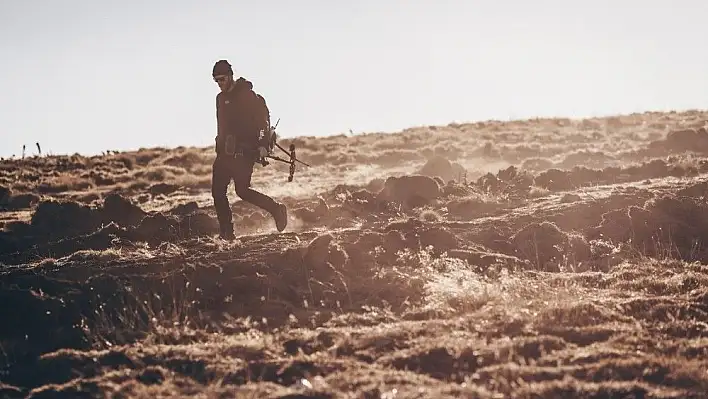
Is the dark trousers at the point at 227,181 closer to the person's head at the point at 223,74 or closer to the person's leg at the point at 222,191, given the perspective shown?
the person's leg at the point at 222,191

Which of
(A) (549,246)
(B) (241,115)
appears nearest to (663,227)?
(A) (549,246)

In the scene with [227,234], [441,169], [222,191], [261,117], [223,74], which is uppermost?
[223,74]

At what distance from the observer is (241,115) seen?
9.44m

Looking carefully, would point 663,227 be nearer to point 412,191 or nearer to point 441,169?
point 412,191

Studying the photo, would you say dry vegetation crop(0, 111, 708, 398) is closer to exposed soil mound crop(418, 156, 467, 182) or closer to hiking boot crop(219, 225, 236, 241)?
hiking boot crop(219, 225, 236, 241)

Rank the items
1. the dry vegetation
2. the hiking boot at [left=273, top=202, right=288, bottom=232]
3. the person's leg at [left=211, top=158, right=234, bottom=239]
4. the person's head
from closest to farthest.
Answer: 1. the dry vegetation
2. the person's head
3. the person's leg at [left=211, top=158, right=234, bottom=239]
4. the hiking boot at [left=273, top=202, right=288, bottom=232]

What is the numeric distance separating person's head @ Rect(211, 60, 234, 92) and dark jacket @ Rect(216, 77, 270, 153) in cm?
9

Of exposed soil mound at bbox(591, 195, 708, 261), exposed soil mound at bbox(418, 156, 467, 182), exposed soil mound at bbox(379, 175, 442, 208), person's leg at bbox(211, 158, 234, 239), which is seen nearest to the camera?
exposed soil mound at bbox(591, 195, 708, 261)

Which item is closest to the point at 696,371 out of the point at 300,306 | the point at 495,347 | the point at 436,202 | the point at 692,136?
the point at 495,347

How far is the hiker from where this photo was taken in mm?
9359

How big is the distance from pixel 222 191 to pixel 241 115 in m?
0.90

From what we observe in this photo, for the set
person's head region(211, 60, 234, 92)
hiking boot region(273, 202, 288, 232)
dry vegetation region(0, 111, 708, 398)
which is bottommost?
dry vegetation region(0, 111, 708, 398)

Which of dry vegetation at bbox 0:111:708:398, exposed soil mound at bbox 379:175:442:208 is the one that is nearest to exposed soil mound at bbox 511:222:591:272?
dry vegetation at bbox 0:111:708:398

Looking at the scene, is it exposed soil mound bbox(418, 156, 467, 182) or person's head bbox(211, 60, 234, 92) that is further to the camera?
exposed soil mound bbox(418, 156, 467, 182)
